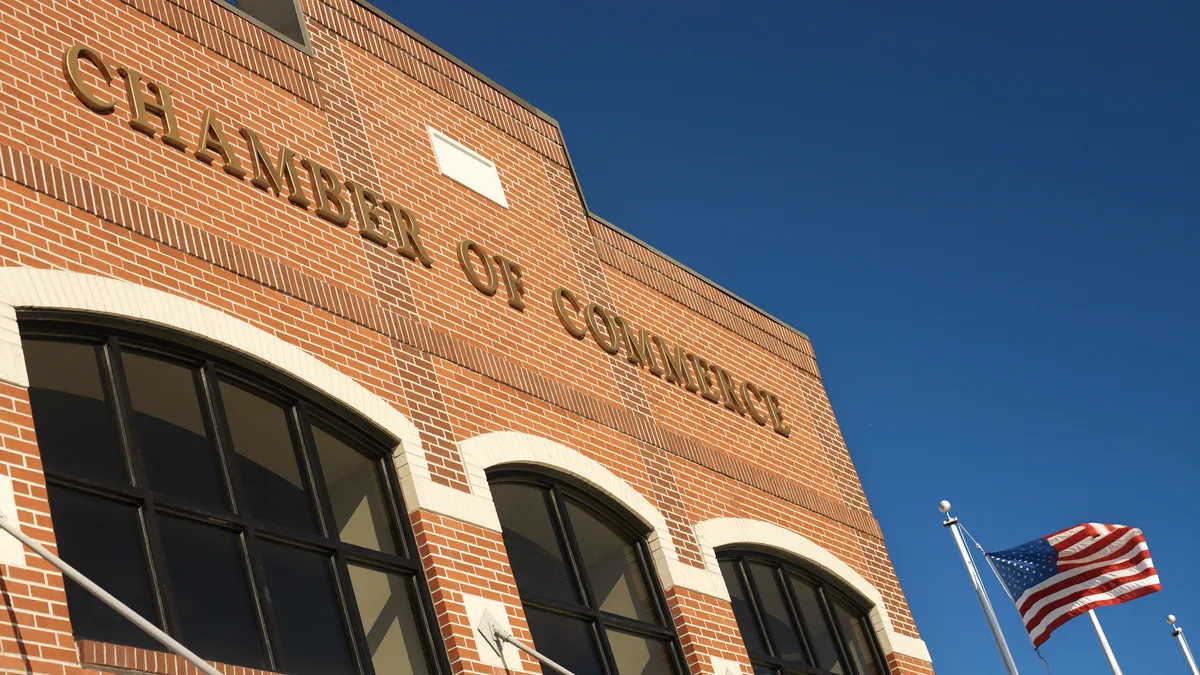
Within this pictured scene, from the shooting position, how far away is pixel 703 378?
16.2 meters

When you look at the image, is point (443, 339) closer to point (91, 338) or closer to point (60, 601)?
point (91, 338)

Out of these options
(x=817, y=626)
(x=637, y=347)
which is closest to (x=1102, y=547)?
(x=817, y=626)

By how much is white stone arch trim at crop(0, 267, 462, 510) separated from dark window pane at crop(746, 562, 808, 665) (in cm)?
497

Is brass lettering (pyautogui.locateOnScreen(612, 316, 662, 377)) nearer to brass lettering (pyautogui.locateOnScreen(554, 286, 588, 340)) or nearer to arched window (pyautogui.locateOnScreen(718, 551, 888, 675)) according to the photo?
brass lettering (pyautogui.locateOnScreen(554, 286, 588, 340))

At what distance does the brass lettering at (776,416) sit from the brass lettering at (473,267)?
486 centimetres

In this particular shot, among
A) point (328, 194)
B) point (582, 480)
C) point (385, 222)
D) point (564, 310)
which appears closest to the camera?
point (328, 194)

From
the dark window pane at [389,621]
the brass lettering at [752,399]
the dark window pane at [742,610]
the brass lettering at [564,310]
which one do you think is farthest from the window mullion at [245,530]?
the brass lettering at [752,399]

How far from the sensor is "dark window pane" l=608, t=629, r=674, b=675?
1270cm

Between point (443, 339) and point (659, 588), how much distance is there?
3.21 meters

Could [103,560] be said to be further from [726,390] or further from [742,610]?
[726,390]

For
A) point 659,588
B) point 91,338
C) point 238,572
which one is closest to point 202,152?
point 91,338

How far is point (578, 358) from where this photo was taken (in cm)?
1419

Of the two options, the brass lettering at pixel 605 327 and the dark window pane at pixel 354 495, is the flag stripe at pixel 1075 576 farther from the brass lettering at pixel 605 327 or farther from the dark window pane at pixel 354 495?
the dark window pane at pixel 354 495

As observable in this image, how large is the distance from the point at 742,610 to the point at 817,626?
60.7 inches
